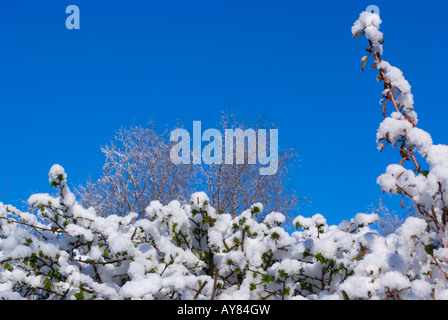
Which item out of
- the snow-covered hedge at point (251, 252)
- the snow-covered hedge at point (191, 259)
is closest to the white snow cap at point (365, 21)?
the snow-covered hedge at point (251, 252)

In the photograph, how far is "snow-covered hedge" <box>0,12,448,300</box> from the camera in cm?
146

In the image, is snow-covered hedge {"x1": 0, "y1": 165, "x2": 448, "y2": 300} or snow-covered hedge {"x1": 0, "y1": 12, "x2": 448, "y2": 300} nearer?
snow-covered hedge {"x1": 0, "y1": 12, "x2": 448, "y2": 300}

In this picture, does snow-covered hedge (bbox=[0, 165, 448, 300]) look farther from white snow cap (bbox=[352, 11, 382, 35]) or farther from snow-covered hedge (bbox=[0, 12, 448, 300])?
white snow cap (bbox=[352, 11, 382, 35])

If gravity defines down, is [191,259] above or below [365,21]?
below

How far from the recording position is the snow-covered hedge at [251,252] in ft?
4.79

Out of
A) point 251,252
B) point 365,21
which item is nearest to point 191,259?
point 251,252

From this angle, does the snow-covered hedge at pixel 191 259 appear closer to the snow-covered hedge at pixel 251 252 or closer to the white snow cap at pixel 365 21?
the snow-covered hedge at pixel 251 252

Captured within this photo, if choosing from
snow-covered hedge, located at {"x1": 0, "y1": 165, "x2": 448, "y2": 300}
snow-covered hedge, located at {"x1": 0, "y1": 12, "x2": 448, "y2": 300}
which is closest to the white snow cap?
snow-covered hedge, located at {"x1": 0, "y1": 12, "x2": 448, "y2": 300}

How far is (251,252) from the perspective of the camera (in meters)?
2.37

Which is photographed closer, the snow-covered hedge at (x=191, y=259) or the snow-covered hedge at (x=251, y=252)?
the snow-covered hedge at (x=251, y=252)

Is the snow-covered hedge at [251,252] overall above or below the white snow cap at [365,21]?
below

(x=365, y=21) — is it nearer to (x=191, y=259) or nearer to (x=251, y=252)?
(x=251, y=252)

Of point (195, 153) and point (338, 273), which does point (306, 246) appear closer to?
point (338, 273)
